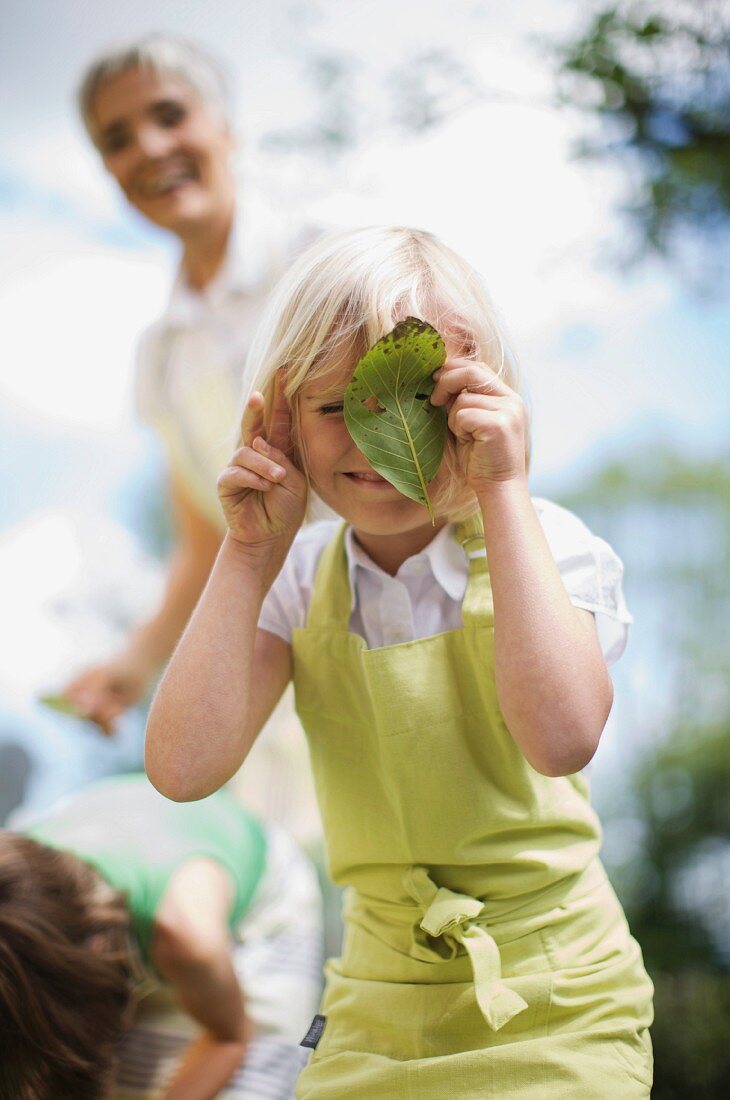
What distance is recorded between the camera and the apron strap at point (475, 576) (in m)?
0.77

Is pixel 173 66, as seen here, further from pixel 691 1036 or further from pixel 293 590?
pixel 691 1036

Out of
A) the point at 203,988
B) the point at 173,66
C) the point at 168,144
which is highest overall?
the point at 173,66

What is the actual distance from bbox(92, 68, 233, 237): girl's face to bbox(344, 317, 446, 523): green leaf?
1149 millimetres

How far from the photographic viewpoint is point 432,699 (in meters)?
0.78

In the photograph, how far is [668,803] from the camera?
150 centimetres

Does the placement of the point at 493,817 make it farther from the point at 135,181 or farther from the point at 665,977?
the point at 135,181

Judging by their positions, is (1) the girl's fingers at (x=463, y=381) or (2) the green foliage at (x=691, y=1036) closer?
(1) the girl's fingers at (x=463, y=381)

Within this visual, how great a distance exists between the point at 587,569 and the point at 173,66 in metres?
1.35

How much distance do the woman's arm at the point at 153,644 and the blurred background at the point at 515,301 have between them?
0.04 metres

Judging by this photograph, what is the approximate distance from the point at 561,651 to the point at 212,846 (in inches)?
34.5

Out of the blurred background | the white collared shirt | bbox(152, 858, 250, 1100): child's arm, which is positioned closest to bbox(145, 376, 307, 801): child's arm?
bbox(152, 858, 250, 1100): child's arm

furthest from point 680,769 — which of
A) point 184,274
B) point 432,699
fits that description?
point 184,274

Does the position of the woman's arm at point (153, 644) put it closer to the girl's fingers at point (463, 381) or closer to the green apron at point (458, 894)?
the green apron at point (458, 894)

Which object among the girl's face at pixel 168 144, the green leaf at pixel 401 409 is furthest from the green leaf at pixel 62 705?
the green leaf at pixel 401 409
